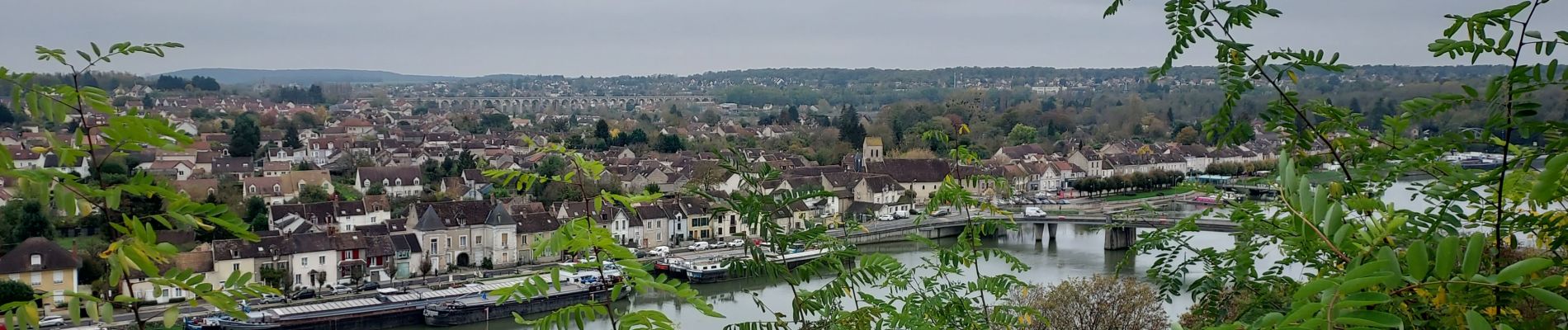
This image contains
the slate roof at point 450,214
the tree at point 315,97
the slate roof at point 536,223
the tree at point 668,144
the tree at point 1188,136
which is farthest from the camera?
the tree at point 315,97

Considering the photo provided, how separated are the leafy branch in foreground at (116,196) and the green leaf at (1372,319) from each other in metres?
0.71

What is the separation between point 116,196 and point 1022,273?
22.2 ft

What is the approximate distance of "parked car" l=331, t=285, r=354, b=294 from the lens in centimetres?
1015

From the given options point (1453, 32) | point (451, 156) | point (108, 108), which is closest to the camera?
point (108, 108)

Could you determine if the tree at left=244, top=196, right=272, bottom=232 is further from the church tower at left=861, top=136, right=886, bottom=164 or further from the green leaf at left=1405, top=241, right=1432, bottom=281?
the green leaf at left=1405, top=241, right=1432, bottom=281

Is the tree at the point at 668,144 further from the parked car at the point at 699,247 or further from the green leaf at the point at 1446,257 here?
the green leaf at the point at 1446,257

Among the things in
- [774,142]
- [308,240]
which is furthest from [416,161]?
[308,240]

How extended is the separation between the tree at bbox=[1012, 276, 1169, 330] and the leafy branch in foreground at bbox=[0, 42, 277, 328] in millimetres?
4753

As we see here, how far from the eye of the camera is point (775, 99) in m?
51.7

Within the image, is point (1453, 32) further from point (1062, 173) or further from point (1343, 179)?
point (1062, 173)

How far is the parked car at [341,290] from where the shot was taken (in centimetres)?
1015

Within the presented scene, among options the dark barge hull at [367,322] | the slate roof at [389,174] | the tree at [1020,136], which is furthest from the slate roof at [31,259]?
the tree at [1020,136]

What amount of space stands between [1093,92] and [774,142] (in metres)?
31.0

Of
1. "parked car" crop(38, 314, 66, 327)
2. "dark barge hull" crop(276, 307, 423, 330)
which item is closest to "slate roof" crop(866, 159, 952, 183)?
"dark barge hull" crop(276, 307, 423, 330)
